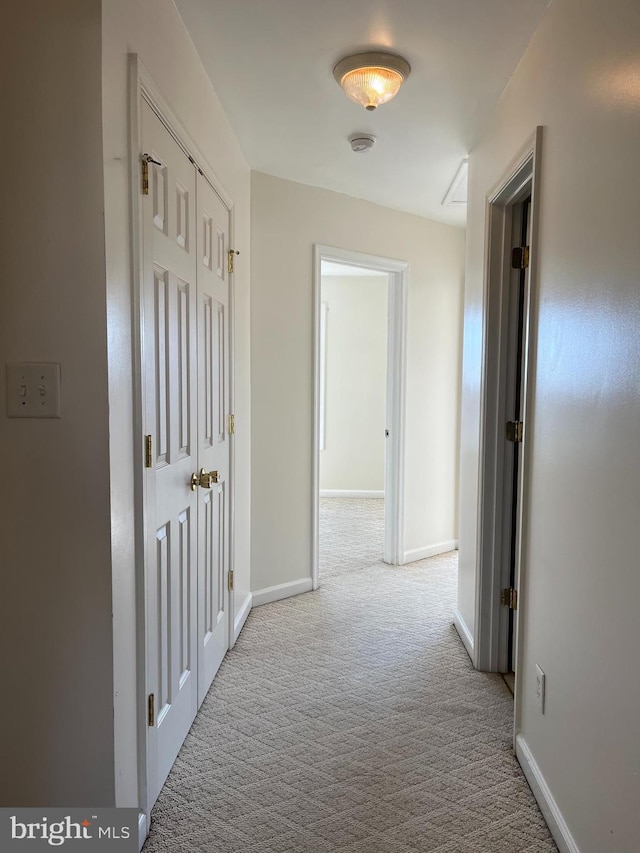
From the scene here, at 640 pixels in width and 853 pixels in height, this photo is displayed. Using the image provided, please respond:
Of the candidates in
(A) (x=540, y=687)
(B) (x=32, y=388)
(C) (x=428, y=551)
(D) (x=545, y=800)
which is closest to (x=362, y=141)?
(B) (x=32, y=388)

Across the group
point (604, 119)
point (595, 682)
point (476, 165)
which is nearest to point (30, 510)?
point (595, 682)

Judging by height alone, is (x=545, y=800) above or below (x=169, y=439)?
below

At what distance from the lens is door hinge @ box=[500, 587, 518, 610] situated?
102 inches

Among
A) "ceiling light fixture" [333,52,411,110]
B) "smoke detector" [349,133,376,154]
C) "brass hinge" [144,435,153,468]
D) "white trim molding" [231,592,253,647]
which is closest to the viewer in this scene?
"brass hinge" [144,435,153,468]

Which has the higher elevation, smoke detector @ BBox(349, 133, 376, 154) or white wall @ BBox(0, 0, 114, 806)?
smoke detector @ BBox(349, 133, 376, 154)

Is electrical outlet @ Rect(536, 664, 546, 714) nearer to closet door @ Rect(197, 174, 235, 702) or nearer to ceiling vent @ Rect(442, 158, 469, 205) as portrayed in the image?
closet door @ Rect(197, 174, 235, 702)

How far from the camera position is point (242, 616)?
3.07 meters

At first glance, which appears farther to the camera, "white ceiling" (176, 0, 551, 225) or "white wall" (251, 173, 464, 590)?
"white wall" (251, 173, 464, 590)

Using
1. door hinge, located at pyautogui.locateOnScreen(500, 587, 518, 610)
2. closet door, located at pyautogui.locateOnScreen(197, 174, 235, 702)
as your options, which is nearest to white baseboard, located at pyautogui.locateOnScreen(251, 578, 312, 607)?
closet door, located at pyautogui.locateOnScreen(197, 174, 235, 702)

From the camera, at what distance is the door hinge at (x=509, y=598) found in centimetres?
260

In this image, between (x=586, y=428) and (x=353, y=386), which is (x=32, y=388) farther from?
(x=353, y=386)

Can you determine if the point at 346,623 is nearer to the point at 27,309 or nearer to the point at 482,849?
the point at 482,849

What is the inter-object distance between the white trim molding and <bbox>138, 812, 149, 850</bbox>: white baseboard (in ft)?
3.90

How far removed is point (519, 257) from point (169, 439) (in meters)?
1.65
